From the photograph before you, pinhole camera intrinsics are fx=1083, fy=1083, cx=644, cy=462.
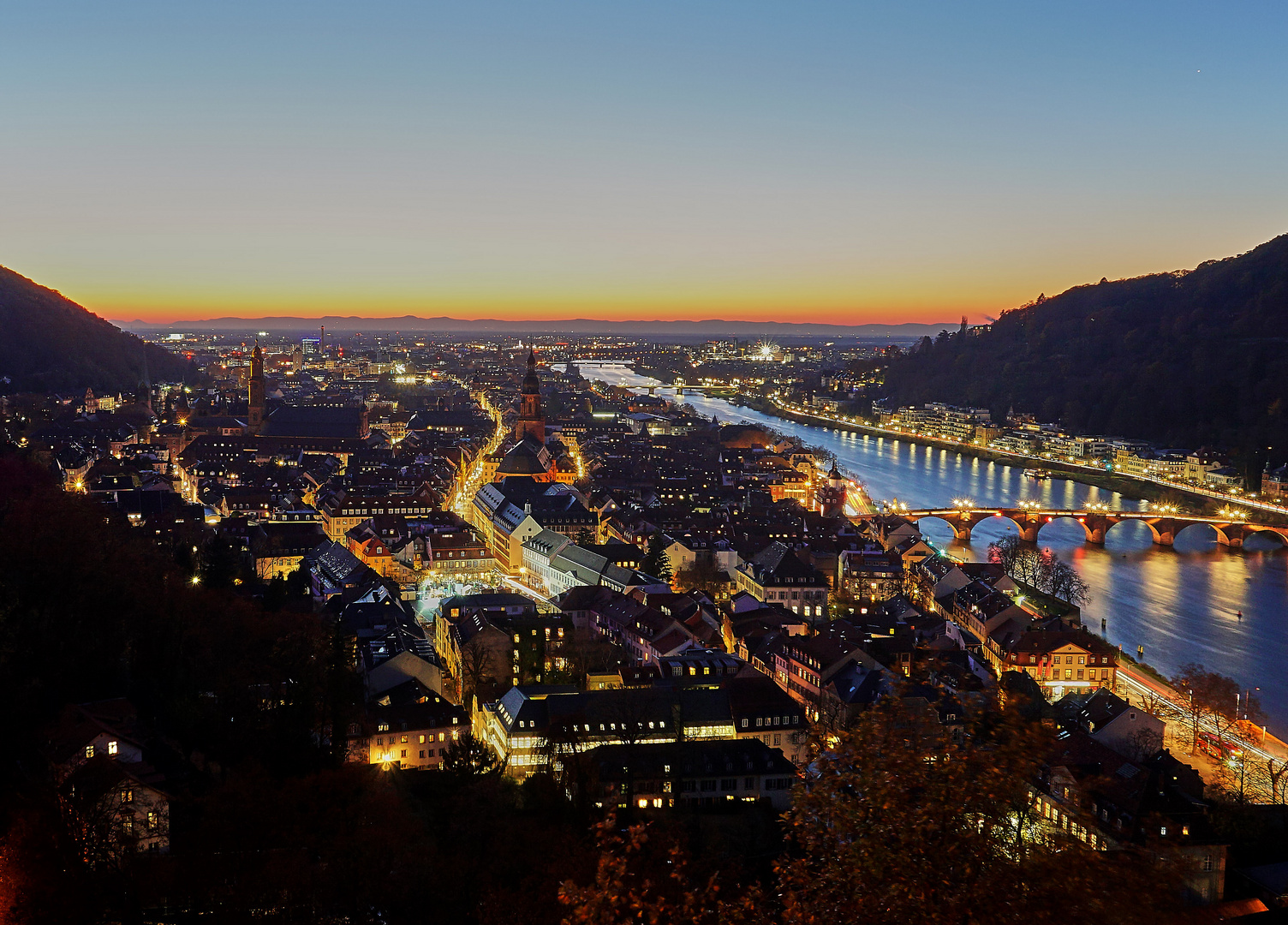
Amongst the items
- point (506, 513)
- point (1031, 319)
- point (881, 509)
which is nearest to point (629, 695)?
point (506, 513)

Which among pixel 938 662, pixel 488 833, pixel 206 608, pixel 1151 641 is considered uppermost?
pixel 938 662

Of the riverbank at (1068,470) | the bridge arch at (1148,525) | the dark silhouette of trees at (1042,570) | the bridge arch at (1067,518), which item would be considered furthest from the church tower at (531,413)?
the riverbank at (1068,470)

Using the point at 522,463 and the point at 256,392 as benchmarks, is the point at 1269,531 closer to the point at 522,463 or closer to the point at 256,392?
the point at 522,463

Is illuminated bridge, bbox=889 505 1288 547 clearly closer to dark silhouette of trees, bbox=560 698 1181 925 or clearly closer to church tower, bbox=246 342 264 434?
dark silhouette of trees, bbox=560 698 1181 925

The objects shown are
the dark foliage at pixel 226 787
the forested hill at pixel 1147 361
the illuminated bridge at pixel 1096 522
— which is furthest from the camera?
the forested hill at pixel 1147 361

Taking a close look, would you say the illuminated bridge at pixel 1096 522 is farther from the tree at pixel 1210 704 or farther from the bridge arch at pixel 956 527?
the tree at pixel 1210 704

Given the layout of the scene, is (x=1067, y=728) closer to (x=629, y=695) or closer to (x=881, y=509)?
(x=629, y=695)

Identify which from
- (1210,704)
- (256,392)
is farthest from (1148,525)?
(256,392)
